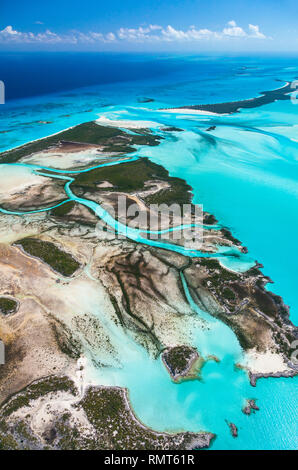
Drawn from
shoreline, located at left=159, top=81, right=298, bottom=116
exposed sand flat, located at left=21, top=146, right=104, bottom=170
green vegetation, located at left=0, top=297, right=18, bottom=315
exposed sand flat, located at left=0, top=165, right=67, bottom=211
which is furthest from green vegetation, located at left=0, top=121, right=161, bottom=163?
green vegetation, located at left=0, top=297, right=18, bottom=315

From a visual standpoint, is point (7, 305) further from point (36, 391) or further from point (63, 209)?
point (63, 209)

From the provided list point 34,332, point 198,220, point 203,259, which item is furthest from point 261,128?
point 34,332

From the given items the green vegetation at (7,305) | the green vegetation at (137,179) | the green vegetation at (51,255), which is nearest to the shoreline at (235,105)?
the green vegetation at (137,179)

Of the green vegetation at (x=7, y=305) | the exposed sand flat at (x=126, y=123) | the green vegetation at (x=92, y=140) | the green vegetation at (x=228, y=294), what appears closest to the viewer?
the green vegetation at (x=7, y=305)

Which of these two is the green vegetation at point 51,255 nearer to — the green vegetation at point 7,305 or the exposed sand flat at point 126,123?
the green vegetation at point 7,305

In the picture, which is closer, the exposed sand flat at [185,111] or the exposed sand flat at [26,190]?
the exposed sand flat at [26,190]

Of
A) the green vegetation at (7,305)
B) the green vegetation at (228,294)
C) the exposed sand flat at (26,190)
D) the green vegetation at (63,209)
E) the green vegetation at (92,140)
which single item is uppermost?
the green vegetation at (92,140)

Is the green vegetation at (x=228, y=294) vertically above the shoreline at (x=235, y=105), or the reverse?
the shoreline at (x=235, y=105)

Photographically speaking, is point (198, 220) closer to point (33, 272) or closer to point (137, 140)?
point (33, 272)
